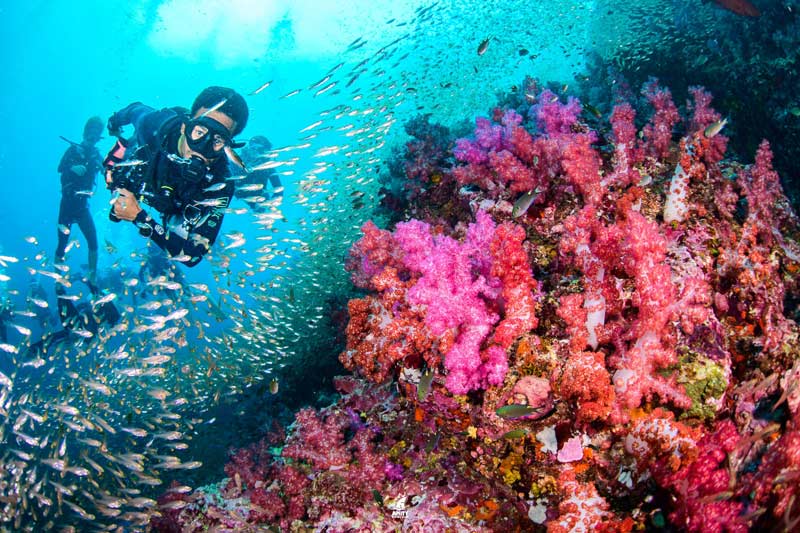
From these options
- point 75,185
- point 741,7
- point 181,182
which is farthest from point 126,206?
point 741,7

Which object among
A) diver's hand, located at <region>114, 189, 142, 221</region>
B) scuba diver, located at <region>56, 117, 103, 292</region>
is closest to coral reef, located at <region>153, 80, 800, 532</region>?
diver's hand, located at <region>114, 189, 142, 221</region>

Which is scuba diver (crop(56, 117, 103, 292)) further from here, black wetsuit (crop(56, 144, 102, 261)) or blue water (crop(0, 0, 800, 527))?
blue water (crop(0, 0, 800, 527))

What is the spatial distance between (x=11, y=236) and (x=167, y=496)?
101795 millimetres

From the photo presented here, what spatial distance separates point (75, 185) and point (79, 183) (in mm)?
150

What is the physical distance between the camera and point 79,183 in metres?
12.4

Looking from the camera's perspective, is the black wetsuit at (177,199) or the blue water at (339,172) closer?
the black wetsuit at (177,199)

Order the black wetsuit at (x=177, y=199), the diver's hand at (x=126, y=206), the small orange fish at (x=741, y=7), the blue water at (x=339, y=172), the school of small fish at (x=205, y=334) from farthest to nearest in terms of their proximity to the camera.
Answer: the blue water at (x=339, y=172)
the school of small fish at (x=205, y=334)
the black wetsuit at (x=177, y=199)
the diver's hand at (x=126, y=206)
the small orange fish at (x=741, y=7)

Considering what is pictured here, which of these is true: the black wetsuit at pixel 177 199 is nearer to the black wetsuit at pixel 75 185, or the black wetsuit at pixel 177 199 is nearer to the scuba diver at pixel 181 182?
the scuba diver at pixel 181 182

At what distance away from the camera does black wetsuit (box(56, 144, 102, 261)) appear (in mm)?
12162

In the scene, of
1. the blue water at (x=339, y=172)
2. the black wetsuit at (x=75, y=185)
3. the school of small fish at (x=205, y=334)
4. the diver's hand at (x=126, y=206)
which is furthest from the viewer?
the black wetsuit at (x=75, y=185)

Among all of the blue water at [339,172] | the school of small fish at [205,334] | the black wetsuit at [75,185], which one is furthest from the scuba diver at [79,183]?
the school of small fish at [205,334]

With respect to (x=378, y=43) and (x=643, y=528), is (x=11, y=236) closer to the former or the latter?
(x=378, y=43)

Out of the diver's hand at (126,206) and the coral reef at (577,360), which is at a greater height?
the diver's hand at (126,206)

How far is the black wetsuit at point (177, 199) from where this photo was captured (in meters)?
6.62
